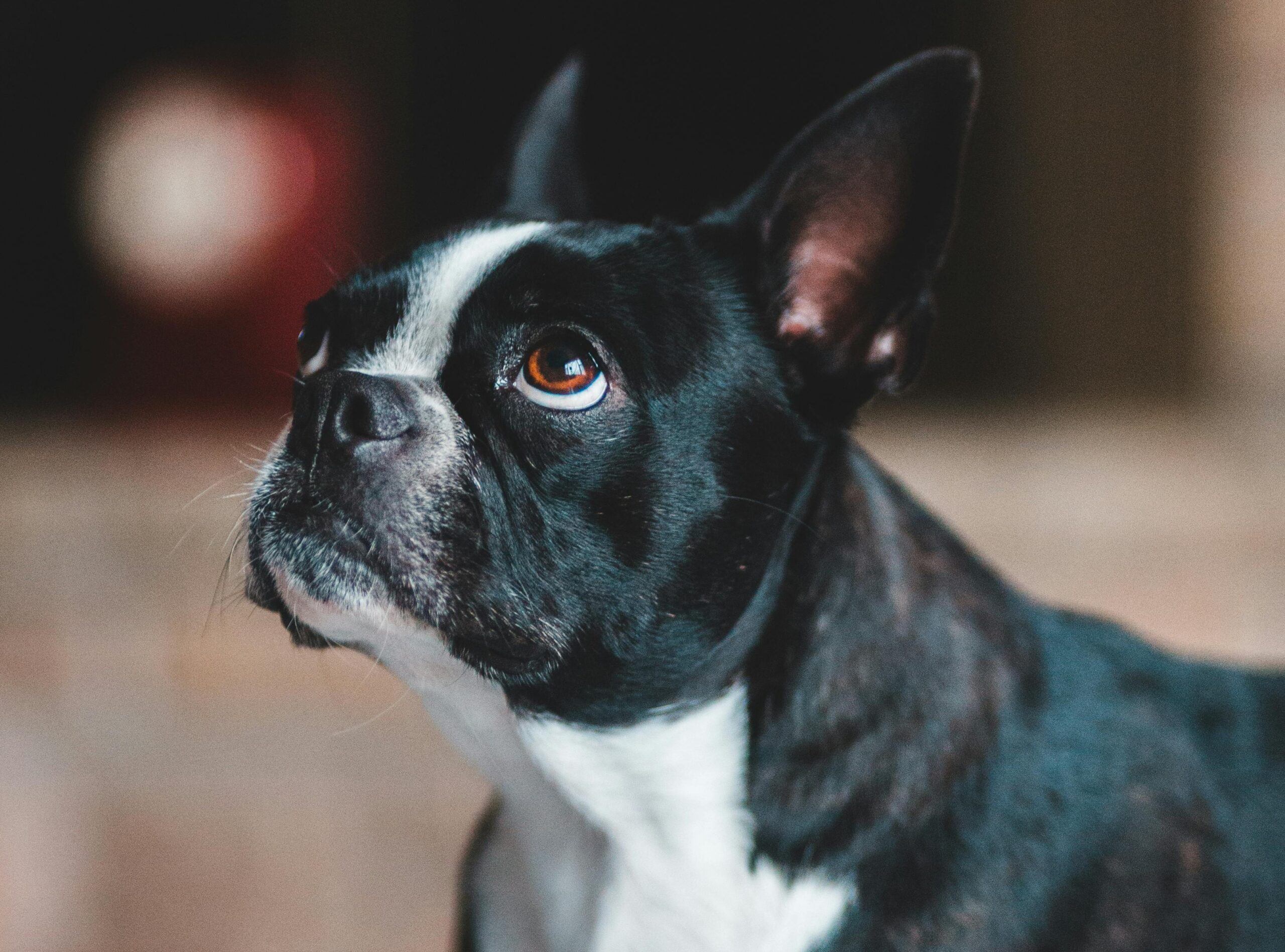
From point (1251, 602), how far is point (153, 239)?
114 inches

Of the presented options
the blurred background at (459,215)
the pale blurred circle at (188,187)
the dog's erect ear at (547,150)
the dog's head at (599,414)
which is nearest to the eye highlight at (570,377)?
the dog's head at (599,414)

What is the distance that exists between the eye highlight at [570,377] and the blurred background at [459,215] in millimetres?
2052

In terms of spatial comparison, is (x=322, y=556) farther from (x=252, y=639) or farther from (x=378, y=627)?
(x=252, y=639)

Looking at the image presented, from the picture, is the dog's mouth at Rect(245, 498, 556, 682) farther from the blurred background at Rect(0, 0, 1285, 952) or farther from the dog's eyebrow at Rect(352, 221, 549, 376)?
the blurred background at Rect(0, 0, 1285, 952)

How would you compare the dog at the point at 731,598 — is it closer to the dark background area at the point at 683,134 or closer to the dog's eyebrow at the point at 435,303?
the dog's eyebrow at the point at 435,303

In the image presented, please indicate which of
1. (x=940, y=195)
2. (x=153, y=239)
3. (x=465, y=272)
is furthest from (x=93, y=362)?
(x=940, y=195)

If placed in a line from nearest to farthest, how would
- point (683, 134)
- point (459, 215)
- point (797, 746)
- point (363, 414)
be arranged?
point (363, 414)
point (797, 746)
point (459, 215)
point (683, 134)

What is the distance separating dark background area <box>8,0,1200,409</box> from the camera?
10.5 feet

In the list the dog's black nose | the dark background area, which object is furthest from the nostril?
the dark background area

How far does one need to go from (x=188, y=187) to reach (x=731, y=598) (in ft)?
8.37

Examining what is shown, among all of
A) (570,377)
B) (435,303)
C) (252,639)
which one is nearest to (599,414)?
(570,377)

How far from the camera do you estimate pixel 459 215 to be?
3098 millimetres

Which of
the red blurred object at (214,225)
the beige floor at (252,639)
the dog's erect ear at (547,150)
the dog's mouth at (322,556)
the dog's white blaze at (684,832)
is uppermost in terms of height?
the dog's erect ear at (547,150)

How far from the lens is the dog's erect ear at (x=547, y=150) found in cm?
142
